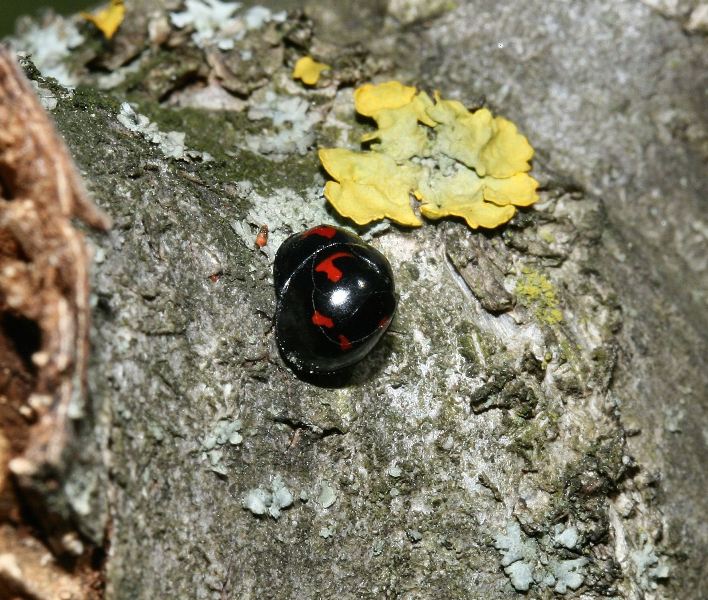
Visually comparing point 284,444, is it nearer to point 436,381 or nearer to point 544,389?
point 436,381

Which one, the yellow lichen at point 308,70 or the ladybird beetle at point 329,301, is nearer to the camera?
the ladybird beetle at point 329,301

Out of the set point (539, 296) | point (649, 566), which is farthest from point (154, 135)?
point (649, 566)

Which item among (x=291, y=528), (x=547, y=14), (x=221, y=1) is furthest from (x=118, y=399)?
(x=547, y=14)

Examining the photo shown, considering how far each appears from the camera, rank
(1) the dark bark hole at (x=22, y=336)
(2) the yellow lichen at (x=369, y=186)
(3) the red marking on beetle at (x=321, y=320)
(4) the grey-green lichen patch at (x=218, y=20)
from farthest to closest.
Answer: (4) the grey-green lichen patch at (x=218, y=20), (2) the yellow lichen at (x=369, y=186), (3) the red marking on beetle at (x=321, y=320), (1) the dark bark hole at (x=22, y=336)

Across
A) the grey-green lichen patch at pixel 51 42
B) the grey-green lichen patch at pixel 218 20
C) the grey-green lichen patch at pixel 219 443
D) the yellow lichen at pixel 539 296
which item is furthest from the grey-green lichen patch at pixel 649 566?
the grey-green lichen patch at pixel 51 42

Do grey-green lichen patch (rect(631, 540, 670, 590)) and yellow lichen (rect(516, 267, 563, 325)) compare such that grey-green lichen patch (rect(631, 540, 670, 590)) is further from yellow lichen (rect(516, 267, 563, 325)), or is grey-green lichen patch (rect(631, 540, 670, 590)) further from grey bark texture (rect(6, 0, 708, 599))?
yellow lichen (rect(516, 267, 563, 325))

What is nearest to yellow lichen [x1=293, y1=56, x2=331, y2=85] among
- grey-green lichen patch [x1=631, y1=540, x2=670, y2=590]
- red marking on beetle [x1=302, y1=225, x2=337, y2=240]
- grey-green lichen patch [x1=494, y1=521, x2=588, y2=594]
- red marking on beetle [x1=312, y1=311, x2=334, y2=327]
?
red marking on beetle [x1=302, y1=225, x2=337, y2=240]

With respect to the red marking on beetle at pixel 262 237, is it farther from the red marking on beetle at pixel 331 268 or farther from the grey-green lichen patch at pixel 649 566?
the grey-green lichen patch at pixel 649 566
